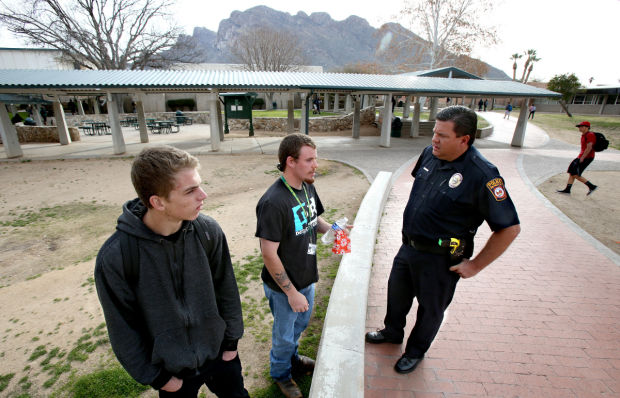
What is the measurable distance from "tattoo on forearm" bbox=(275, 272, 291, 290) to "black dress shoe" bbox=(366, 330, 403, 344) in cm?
132

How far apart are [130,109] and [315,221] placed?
39228mm

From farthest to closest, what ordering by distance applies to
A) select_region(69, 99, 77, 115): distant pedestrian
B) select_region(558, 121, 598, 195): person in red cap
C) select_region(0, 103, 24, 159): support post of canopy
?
select_region(69, 99, 77, 115): distant pedestrian < select_region(0, 103, 24, 159): support post of canopy < select_region(558, 121, 598, 195): person in red cap

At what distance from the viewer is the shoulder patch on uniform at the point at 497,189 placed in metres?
1.95

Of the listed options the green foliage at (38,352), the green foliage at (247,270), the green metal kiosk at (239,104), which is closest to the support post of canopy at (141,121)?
the green metal kiosk at (239,104)

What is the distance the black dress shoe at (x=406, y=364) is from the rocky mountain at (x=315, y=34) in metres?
130

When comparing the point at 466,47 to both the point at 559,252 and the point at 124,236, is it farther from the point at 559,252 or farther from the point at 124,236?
the point at 124,236

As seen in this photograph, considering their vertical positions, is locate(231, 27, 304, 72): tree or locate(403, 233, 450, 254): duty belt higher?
locate(231, 27, 304, 72): tree

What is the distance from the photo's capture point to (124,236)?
4.37 ft

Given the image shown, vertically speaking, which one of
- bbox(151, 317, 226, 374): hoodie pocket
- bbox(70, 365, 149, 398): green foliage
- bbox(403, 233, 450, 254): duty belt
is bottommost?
bbox(70, 365, 149, 398): green foliage

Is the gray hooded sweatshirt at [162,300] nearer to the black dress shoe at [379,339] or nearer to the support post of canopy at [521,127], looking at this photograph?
the black dress shoe at [379,339]

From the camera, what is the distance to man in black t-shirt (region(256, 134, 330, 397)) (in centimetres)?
189

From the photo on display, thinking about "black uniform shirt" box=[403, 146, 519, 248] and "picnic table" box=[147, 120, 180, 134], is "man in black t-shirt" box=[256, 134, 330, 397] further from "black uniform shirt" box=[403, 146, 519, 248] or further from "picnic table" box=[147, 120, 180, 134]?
"picnic table" box=[147, 120, 180, 134]

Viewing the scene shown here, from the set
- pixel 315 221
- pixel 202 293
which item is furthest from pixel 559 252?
pixel 202 293

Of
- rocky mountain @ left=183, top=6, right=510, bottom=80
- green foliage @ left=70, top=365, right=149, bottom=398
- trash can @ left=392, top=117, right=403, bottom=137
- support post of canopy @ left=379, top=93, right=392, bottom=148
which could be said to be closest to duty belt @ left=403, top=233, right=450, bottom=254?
green foliage @ left=70, top=365, right=149, bottom=398
